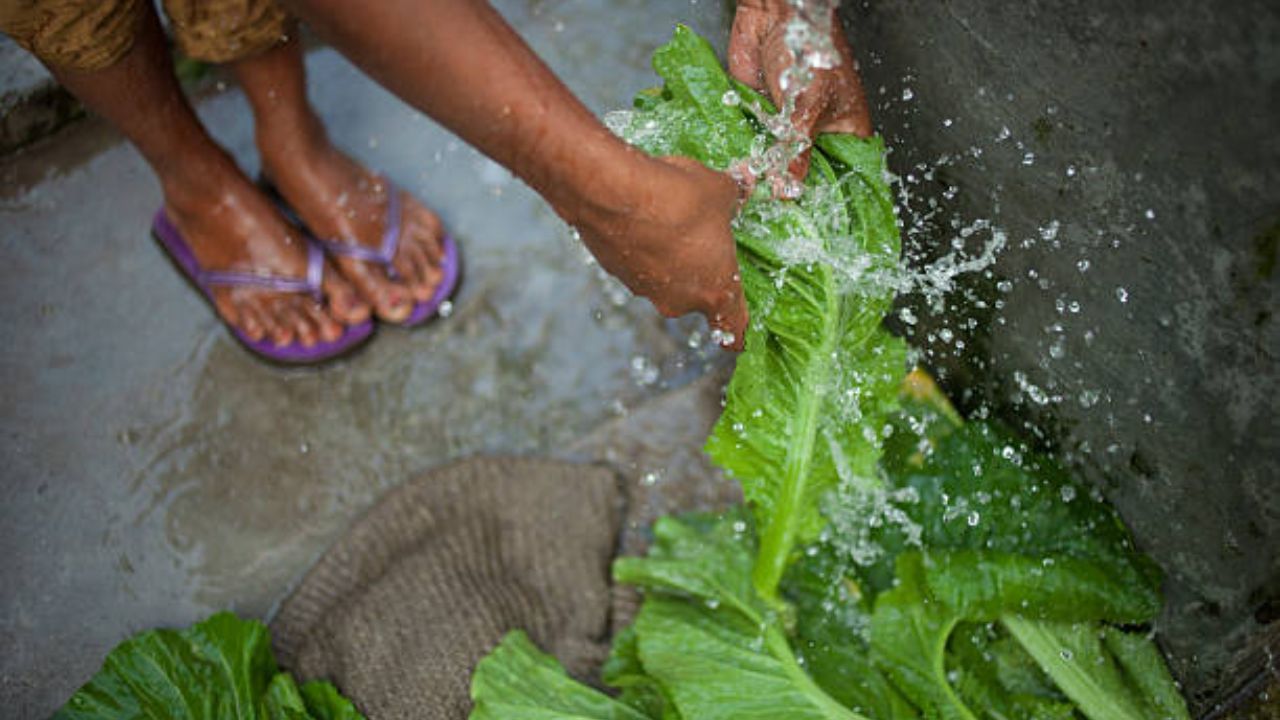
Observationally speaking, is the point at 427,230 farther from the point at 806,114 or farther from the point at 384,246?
the point at 806,114

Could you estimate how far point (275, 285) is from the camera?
2.50 metres

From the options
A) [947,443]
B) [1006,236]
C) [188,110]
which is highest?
[188,110]

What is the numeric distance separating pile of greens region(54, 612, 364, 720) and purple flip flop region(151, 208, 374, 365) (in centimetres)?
65

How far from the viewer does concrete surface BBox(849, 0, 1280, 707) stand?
1319mm

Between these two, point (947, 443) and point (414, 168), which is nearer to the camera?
point (947, 443)

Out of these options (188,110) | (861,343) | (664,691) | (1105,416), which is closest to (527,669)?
(664,691)

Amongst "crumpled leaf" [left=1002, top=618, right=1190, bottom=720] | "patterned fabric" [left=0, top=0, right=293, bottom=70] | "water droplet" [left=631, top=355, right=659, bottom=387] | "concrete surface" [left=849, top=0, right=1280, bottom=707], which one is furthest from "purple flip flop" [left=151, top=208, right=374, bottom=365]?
"crumpled leaf" [left=1002, top=618, right=1190, bottom=720]

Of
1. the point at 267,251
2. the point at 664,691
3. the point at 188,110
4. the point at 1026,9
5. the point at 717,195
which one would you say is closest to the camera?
the point at 1026,9

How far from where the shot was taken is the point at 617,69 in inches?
110

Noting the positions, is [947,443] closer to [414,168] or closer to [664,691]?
[664,691]

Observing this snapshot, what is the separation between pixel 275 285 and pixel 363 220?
0.25 metres

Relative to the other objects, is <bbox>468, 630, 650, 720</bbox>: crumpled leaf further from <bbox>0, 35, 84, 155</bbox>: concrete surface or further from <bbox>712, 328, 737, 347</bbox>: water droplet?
<bbox>0, 35, 84, 155</bbox>: concrete surface

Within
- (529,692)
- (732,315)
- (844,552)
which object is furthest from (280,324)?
(844,552)

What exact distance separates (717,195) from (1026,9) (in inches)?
19.5
